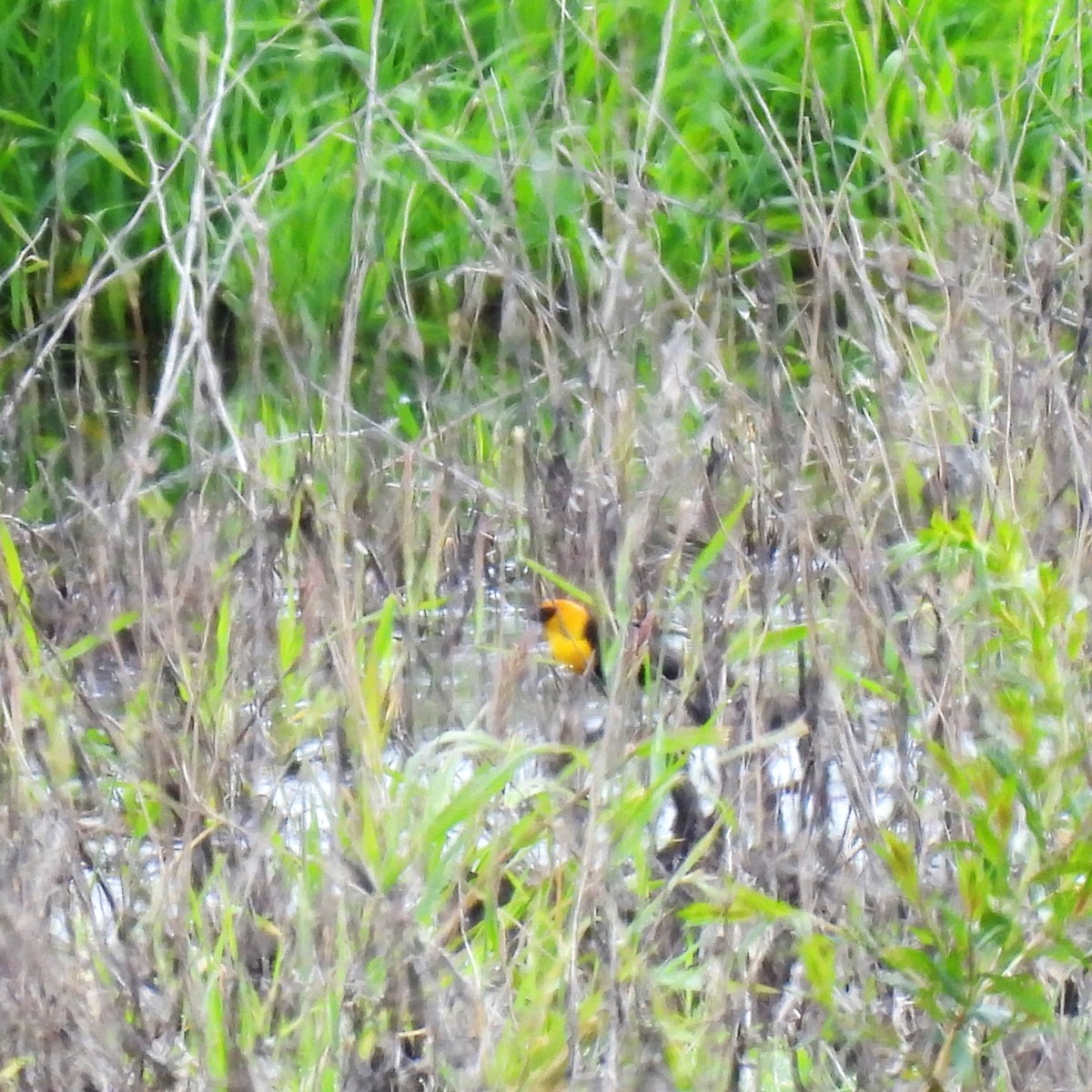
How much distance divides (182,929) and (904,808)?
0.66m

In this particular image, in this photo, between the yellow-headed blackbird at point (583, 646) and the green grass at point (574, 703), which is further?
the yellow-headed blackbird at point (583, 646)

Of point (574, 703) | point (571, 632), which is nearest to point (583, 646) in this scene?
point (571, 632)

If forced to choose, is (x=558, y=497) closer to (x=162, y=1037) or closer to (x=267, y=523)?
(x=267, y=523)

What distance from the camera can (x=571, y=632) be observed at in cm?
196

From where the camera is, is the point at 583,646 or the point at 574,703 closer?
the point at 574,703

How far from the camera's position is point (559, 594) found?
210cm

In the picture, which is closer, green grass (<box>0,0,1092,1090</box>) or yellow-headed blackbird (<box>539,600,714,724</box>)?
green grass (<box>0,0,1092,1090</box>)

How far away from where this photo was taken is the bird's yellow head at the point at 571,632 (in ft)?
6.22

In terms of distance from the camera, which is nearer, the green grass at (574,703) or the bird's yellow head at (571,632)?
the green grass at (574,703)

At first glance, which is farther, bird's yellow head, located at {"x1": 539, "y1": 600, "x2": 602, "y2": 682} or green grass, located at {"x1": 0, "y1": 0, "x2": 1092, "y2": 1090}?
bird's yellow head, located at {"x1": 539, "y1": 600, "x2": 602, "y2": 682}

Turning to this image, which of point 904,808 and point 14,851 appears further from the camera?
point 904,808

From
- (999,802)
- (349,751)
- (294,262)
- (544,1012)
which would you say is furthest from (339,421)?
(294,262)

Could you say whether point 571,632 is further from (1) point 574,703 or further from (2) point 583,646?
(1) point 574,703

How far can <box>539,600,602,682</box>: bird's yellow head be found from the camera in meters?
1.90
